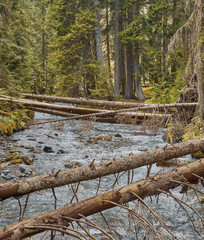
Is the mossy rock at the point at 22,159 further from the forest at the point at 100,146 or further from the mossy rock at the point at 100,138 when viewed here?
the mossy rock at the point at 100,138

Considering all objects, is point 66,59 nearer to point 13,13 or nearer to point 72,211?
point 13,13

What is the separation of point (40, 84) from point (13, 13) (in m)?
17.3

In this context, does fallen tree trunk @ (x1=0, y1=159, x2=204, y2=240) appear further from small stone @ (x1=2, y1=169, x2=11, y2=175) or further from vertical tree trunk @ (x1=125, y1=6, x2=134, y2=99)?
vertical tree trunk @ (x1=125, y1=6, x2=134, y2=99)

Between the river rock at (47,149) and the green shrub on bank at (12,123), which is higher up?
the green shrub on bank at (12,123)

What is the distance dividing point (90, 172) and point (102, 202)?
0.37m

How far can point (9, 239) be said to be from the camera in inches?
71.1

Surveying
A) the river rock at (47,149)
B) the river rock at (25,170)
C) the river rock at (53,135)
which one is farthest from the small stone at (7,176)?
the river rock at (53,135)

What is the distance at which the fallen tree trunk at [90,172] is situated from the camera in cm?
220

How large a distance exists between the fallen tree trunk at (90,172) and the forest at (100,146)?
1 cm

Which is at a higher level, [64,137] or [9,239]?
[9,239]

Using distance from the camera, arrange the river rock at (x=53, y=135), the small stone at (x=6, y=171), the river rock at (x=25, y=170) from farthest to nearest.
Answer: the river rock at (x=53, y=135), the river rock at (x=25, y=170), the small stone at (x=6, y=171)

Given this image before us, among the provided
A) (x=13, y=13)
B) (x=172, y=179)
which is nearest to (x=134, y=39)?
(x=13, y=13)

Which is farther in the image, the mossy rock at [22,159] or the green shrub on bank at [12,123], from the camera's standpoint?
the green shrub on bank at [12,123]

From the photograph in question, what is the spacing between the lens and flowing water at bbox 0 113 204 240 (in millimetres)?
4266
